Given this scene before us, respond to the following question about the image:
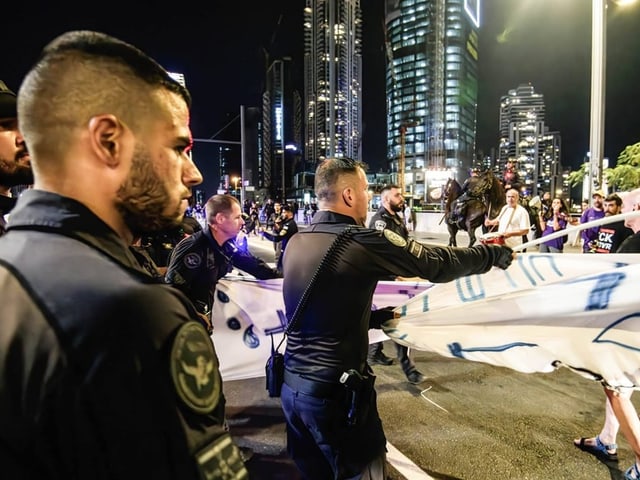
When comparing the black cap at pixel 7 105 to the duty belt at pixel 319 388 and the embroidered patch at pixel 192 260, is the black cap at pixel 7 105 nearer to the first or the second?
the embroidered patch at pixel 192 260

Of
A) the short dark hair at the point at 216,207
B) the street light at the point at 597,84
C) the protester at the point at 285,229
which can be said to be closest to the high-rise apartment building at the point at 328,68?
the protester at the point at 285,229

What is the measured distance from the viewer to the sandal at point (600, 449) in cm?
317

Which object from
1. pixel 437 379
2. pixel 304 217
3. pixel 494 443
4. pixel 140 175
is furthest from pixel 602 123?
pixel 304 217

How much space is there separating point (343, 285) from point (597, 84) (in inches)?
495

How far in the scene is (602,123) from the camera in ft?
37.8

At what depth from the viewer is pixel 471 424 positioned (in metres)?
3.72

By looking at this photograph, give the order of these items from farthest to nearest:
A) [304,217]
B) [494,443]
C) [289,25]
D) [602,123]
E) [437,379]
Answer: [289,25], [304,217], [602,123], [437,379], [494,443]

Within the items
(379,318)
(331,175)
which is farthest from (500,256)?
(331,175)

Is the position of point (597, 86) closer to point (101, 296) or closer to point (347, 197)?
point (347, 197)

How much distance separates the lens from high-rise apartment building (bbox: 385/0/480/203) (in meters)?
118

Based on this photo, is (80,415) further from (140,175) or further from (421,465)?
(421,465)

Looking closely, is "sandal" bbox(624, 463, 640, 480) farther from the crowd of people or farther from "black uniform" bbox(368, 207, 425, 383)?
the crowd of people

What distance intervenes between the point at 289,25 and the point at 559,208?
125 metres

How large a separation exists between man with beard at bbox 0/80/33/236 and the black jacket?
175 cm
